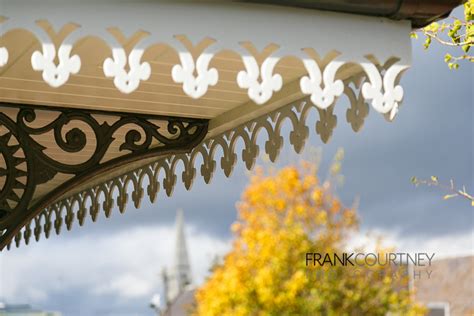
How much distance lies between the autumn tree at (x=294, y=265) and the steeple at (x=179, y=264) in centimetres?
5324

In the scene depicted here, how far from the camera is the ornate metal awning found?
2.41m

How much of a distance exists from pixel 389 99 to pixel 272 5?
0.43m

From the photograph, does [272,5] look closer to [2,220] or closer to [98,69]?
[98,69]

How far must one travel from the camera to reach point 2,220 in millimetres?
3535

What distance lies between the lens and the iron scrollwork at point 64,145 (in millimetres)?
3559

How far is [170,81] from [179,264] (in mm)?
71589

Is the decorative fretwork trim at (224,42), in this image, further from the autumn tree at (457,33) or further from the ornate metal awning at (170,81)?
the autumn tree at (457,33)

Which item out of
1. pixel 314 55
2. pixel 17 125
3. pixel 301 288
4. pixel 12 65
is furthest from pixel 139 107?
pixel 301 288

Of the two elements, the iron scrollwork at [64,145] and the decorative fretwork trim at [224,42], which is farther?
the iron scrollwork at [64,145]

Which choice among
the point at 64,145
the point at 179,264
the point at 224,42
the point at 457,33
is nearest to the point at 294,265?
the point at 457,33

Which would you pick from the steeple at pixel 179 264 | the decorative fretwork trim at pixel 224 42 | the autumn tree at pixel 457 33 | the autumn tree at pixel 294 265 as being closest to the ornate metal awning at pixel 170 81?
the decorative fretwork trim at pixel 224 42

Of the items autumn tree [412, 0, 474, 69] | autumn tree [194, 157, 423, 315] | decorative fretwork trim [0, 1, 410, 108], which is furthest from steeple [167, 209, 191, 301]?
decorative fretwork trim [0, 1, 410, 108]

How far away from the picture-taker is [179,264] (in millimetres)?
74312

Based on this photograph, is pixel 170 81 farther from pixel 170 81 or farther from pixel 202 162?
pixel 202 162
